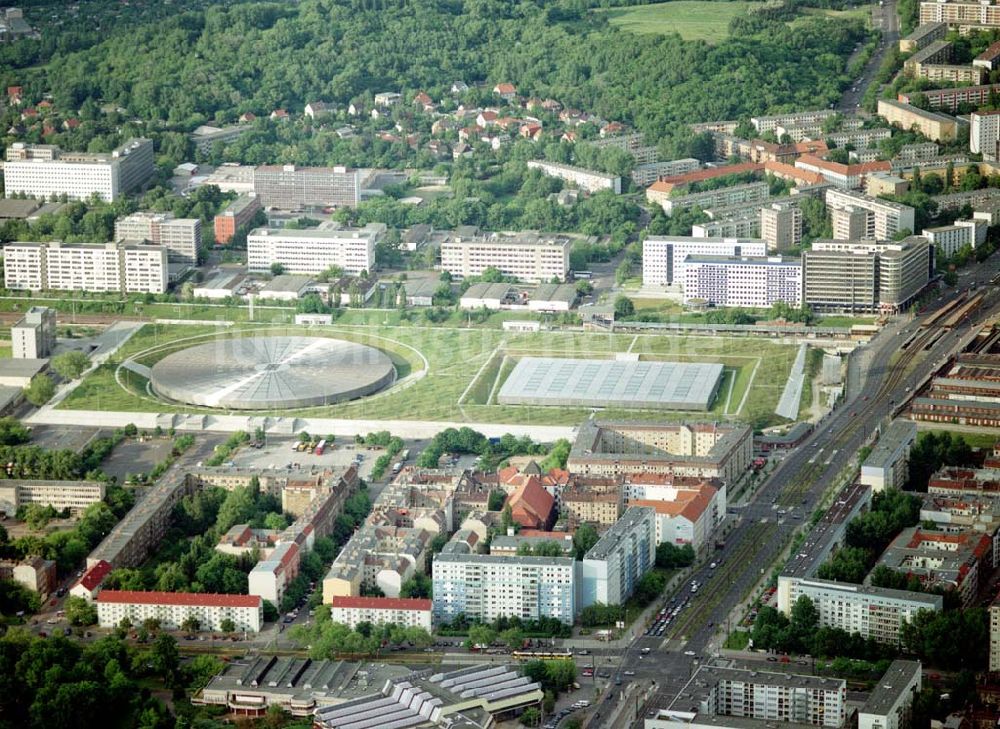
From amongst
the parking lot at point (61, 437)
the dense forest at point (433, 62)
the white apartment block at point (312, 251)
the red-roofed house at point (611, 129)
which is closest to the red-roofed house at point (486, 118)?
the dense forest at point (433, 62)

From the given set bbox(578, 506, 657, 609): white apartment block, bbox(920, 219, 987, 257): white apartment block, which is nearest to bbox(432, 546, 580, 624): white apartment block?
bbox(578, 506, 657, 609): white apartment block

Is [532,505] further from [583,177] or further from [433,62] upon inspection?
[433,62]

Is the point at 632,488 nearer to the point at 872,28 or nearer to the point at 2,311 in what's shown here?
the point at 2,311

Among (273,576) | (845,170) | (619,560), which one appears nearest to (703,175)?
(845,170)

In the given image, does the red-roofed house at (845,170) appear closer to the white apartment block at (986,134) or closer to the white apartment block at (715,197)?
the white apartment block at (715,197)

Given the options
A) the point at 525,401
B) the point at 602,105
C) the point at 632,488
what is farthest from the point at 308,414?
the point at 602,105
